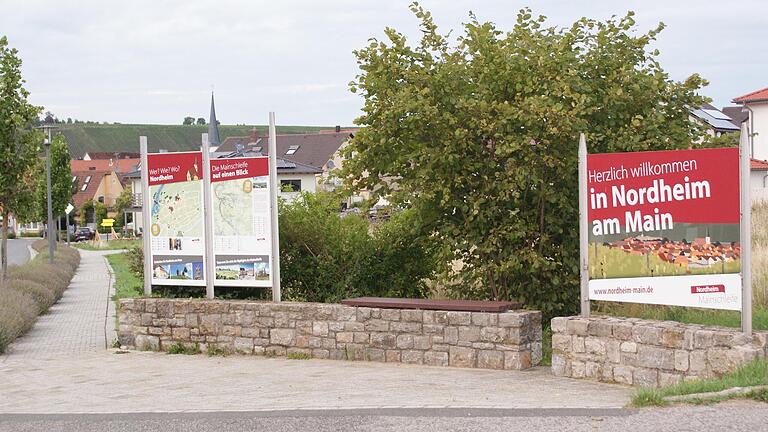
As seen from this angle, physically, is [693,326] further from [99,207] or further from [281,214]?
[99,207]

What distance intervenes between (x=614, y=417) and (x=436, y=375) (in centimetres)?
367

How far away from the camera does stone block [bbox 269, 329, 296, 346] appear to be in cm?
1376

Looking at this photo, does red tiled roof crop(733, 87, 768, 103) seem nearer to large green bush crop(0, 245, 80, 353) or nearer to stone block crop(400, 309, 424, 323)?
large green bush crop(0, 245, 80, 353)

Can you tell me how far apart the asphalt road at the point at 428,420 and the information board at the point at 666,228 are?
2.27 m

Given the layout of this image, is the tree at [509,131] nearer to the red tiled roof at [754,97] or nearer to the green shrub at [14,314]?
the green shrub at [14,314]

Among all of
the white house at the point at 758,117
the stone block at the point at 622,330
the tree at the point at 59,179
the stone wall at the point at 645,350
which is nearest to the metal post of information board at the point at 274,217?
the stone wall at the point at 645,350

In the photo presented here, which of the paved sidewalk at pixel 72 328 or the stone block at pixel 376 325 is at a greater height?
the stone block at pixel 376 325

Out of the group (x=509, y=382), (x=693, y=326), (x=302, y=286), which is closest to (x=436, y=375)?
(x=509, y=382)

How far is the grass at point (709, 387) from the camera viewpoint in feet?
27.6

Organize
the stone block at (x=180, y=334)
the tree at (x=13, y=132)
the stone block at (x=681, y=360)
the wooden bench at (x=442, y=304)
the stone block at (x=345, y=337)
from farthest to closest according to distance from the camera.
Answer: the tree at (x=13, y=132) → the stone block at (x=180, y=334) → the stone block at (x=345, y=337) → the wooden bench at (x=442, y=304) → the stone block at (x=681, y=360)

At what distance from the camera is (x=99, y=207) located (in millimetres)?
104812

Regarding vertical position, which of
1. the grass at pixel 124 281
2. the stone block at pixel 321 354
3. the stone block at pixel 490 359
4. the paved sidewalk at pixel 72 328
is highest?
the stone block at pixel 490 359

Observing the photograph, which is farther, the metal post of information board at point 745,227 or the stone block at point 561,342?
the stone block at point 561,342

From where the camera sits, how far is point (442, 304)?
1240cm
